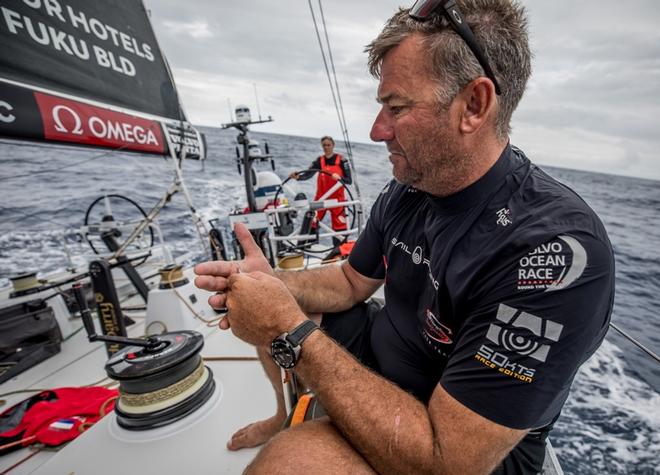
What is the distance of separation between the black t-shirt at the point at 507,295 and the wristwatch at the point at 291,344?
312mm

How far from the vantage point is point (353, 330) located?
50.7 inches

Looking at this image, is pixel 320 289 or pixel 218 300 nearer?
pixel 218 300

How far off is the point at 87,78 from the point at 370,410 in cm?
198

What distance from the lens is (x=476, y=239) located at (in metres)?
0.82

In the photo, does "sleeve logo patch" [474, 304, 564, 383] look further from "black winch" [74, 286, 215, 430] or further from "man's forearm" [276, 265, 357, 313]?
"black winch" [74, 286, 215, 430]

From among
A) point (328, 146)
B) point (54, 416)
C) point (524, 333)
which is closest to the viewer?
point (524, 333)

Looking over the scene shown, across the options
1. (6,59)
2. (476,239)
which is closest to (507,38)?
(476,239)

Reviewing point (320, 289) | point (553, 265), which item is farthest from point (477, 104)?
point (320, 289)

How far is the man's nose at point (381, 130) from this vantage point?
93 centimetres

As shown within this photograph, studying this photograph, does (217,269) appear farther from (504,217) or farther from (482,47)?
(482,47)

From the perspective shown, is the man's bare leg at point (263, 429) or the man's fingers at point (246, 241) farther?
the man's bare leg at point (263, 429)

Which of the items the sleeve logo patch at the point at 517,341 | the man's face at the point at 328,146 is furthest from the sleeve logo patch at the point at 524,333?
the man's face at the point at 328,146

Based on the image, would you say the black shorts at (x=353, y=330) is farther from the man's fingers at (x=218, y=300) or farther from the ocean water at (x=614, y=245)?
the ocean water at (x=614, y=245)

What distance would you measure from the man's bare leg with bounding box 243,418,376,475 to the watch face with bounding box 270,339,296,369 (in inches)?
5.4
